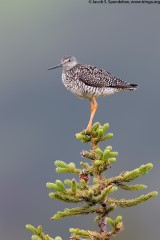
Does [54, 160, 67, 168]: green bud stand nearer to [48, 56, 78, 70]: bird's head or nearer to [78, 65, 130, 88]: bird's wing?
[78, 65, 130, 88]: bird's wing

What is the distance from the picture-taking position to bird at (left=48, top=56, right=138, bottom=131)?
1900 centimetres

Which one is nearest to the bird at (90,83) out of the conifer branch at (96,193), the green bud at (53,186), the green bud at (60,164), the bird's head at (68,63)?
the bird's head at (68,63)

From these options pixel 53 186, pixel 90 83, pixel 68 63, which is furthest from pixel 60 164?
pixel 68 63

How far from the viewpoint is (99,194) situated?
37.7 feet

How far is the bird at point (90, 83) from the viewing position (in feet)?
62.3

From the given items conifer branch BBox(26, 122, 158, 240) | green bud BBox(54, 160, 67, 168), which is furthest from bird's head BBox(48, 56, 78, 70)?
green bud BBox(54, 160, 67, 168)

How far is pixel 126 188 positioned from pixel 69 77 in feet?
25.0

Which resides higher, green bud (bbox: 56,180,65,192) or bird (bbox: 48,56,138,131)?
bird (bbox: 48,56,138,131)

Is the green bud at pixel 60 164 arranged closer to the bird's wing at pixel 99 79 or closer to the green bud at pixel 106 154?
the green bud at pixel 106 154

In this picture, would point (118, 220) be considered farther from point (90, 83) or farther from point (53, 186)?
point (90, 83)

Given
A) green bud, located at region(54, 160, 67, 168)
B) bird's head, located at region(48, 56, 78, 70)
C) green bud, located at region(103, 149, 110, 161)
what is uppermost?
bird's head, located at region(48, 56, 78, 70)

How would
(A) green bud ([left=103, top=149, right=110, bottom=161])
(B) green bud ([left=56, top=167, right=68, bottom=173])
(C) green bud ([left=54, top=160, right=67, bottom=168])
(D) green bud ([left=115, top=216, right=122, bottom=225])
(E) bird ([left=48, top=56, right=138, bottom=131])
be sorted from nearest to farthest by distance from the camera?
1. (D) green bud ([left=115, top=216, right=122, bottom=225])
2. (A) green bud ([left=103, top=149, right=110, bottom=161])
3. (B) green bud ([left=56, top=167, right=68, bottom=173])
4. (C) green bud ([left=54, top=160, right=67, bottom=168])
5. (E) bird ([left=48, top=56, right=138, bottom=131])

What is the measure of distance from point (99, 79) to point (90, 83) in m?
0.50

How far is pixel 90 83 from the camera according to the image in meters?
19.0
